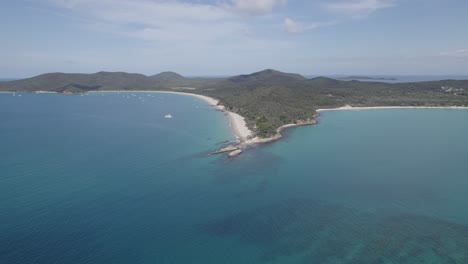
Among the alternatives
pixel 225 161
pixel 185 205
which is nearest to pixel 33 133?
pixel 225 161

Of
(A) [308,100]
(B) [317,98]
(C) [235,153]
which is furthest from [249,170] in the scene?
(B) [317,98]

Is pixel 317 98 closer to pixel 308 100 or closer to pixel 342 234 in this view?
pixel 308 100

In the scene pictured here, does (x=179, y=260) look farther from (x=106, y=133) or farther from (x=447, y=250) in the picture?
(x=106, y=133)

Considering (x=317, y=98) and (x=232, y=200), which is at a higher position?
(x=317, y=98)

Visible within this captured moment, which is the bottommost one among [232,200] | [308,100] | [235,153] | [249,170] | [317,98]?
[232,200]

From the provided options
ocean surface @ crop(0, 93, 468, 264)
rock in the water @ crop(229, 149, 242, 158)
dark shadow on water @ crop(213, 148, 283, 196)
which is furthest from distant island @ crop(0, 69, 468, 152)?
ocean surface @ crop(0, 93, 468, 264)

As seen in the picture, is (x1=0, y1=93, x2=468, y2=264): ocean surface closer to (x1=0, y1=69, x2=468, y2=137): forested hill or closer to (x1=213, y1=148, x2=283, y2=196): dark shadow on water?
(x1=213, y1=148, x2=283, y2=196): dark shadow on water
